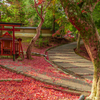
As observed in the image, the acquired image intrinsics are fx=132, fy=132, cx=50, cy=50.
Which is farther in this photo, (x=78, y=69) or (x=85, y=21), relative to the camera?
(x=78, y=69)

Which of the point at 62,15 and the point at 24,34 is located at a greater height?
the point at 62,15

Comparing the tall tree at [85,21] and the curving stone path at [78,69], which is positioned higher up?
the tall tree at [85,21]

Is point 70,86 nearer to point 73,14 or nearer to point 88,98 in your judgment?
point 88,98

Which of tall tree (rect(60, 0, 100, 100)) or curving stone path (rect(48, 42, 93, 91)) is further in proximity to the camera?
curving stone path (rect(48, 42, 93, 91))

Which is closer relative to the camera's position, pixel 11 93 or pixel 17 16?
pixel 11 93

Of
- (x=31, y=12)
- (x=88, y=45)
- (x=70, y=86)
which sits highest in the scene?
(x=31, y=12)

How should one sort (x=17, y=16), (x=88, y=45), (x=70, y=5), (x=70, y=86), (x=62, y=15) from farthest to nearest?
1. (x=17, y=16)
2. (x=62, y=15)
3. (x=70, y=86)
4. (x=88, y=45)
5. (x=70, y=5)

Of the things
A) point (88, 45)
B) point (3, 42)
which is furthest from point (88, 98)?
point (3, 42)

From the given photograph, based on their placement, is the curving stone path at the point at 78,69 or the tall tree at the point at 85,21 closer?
the tall tree at the point at 85,21

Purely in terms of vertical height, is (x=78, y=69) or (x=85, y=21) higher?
(x=85, y=21)

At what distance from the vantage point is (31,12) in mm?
23328

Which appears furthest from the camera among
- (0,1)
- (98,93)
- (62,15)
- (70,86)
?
(62,15)

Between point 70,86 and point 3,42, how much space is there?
7736mm

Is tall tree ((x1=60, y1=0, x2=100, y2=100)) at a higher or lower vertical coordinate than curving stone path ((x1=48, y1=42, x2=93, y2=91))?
higher
